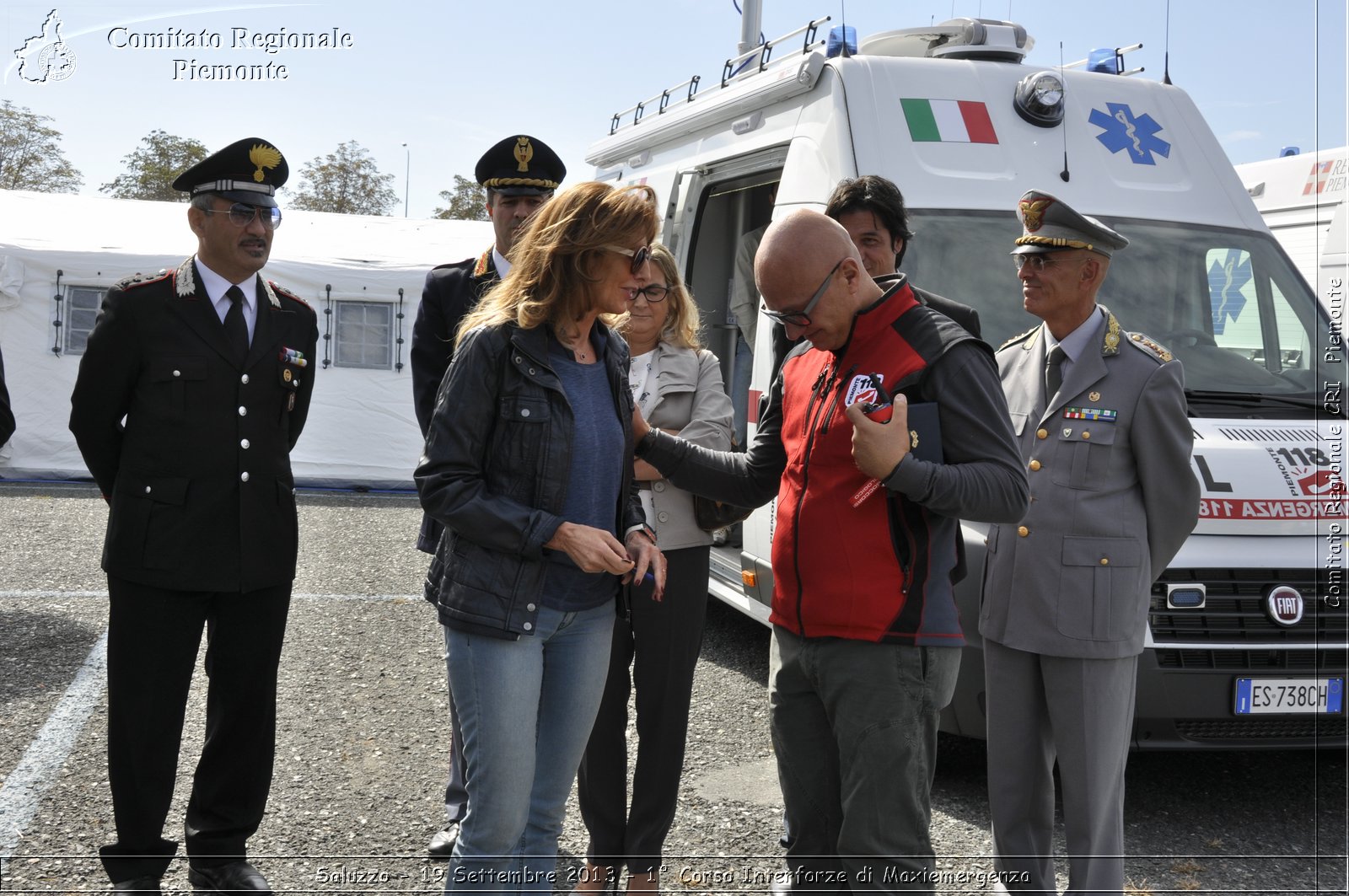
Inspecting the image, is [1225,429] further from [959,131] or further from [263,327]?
[263,327]

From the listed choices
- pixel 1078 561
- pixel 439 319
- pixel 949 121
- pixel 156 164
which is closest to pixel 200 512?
pixel 439 319

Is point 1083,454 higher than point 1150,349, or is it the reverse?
point 1150,349

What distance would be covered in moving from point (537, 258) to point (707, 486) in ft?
2.80

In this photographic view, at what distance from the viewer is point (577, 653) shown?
2.63 meters

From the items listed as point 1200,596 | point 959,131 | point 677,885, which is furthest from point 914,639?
point 959,131

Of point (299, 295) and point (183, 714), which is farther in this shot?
point (299, 295)

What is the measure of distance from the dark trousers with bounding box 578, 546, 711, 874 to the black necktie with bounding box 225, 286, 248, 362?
1449 mm

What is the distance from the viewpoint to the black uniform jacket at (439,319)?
3.88 m

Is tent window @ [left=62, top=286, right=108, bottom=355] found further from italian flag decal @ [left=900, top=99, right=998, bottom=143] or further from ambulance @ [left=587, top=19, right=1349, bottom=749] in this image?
italian flag decal @ [left=900, top=99, right=998, bottom=143]

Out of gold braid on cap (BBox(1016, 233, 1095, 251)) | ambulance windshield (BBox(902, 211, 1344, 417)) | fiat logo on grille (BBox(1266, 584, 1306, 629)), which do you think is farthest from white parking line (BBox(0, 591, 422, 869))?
fiat logo on grille (BBox(1266, 584, 1306, 629))

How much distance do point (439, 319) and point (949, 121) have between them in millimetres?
2608

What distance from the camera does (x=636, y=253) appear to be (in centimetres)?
261

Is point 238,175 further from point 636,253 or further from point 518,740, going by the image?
point 518,740

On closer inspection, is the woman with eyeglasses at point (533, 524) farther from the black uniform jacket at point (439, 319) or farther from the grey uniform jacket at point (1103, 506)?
the grey uniform jacket at point (1103, 506)
